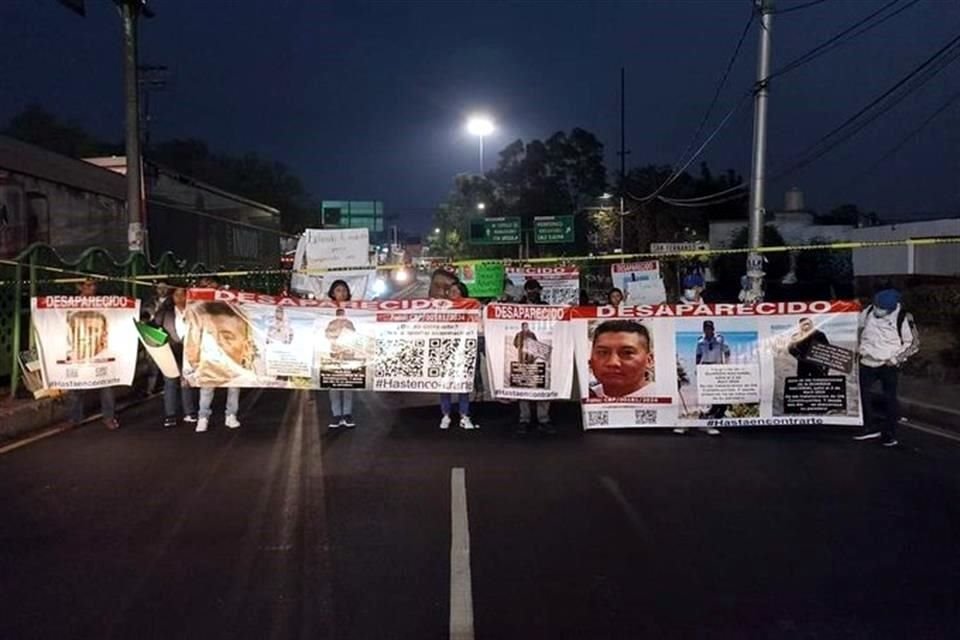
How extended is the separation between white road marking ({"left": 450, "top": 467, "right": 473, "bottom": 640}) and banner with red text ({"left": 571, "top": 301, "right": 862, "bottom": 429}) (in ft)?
9.58

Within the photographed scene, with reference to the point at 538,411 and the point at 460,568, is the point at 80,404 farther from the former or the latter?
the point at 460,568

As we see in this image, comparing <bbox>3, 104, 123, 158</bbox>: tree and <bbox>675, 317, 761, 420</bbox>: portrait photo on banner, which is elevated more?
<bbox>3, 104, 123, 158</bbox>: tree

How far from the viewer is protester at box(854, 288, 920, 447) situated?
10.0 metres

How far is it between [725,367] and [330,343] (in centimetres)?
426

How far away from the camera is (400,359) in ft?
36.5

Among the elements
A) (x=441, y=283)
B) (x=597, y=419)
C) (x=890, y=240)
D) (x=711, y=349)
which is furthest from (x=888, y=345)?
(x=890, y=240)

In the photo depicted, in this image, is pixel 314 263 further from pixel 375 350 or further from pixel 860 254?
pixel 860 254

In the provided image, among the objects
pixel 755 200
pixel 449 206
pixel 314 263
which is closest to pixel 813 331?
pixel 755 200

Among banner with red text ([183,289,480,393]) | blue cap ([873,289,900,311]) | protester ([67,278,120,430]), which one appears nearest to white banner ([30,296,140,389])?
protester ([67,278,120,430])

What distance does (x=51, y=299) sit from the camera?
1164cm

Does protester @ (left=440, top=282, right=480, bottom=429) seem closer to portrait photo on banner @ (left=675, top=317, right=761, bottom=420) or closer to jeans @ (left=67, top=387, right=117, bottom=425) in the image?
portrait photo on banner @ (left=675, top=317, right=761, bottom=420)

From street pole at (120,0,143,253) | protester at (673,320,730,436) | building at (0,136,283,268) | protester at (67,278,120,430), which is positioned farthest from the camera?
street pole at (120,0,143,253)

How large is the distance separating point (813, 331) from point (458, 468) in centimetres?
424

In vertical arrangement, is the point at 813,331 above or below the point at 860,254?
below
